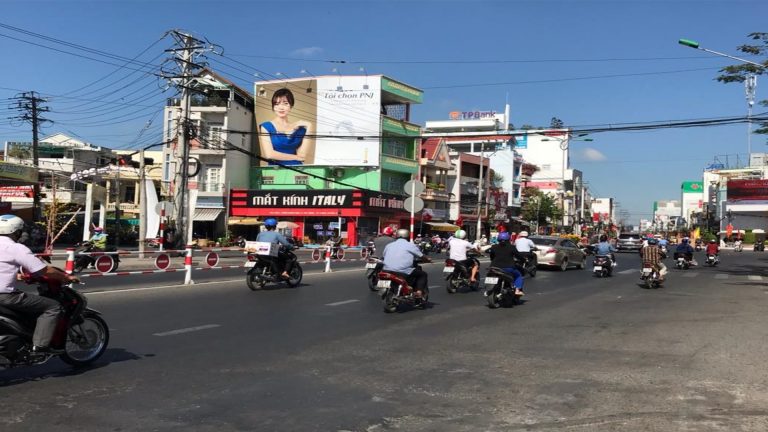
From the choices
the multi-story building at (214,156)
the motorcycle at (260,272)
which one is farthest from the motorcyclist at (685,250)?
the multi-story building at (214,156)

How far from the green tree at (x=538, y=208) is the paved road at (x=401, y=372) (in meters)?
69.0

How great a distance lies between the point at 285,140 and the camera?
2233 inches

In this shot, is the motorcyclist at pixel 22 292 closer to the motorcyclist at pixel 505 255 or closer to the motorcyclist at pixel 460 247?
the motorcyclist at pixel 505 255

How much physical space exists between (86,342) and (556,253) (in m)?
21.6

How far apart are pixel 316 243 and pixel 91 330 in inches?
1797

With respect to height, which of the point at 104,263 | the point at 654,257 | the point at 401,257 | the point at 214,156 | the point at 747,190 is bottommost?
the point at 104,263

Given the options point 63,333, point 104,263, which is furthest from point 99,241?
point 63,333

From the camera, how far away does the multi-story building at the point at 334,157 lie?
52.0m

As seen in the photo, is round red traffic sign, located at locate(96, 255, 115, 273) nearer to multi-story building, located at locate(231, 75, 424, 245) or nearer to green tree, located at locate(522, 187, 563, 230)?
multi-story building, located at locate(231, 75, 424, 245)

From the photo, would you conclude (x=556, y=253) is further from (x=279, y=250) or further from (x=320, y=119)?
(x=320, y=119)

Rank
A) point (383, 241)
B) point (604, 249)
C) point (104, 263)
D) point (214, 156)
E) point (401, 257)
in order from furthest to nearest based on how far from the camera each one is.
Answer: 1. point (214, 156)
2. point (604, 249)
3. point (104, 263)
4. point (383, 241)
5. point (401, 257)

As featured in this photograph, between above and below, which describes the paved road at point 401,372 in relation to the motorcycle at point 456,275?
below

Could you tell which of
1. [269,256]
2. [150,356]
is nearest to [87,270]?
[269,256]

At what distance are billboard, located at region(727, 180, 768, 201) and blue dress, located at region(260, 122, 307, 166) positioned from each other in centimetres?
5717
